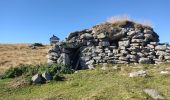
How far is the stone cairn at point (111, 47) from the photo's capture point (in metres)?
30.1

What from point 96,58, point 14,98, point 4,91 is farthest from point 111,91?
point 96,58

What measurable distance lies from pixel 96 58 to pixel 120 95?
33.9 ft

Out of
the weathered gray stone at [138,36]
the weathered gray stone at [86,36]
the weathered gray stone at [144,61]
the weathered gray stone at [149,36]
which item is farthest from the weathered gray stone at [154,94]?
the weathered gray stone at [86,36]

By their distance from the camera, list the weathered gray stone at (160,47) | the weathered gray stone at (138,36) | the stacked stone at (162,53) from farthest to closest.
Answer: the weathered gray stone at (138,36) < the weathered gray stone at (160,47) < the stacked stone at (162,53)

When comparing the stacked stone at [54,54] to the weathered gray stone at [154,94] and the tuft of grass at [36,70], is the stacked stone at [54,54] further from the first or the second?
the weathered gray stone at [154,94]

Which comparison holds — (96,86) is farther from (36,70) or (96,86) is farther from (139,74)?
(36,70)

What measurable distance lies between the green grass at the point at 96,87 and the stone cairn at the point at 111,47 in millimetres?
2533

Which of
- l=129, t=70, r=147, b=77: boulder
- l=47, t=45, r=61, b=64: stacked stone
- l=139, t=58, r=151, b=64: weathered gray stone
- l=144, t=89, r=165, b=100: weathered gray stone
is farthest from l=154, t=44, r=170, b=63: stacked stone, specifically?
l=144, t=89, r=165, b=100: weathered gray stone

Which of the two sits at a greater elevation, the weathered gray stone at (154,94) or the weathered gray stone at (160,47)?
the weathered gray stone at (160,47)

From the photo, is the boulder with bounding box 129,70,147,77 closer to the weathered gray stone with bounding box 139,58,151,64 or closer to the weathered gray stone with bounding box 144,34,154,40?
the weathered gray stone with bounding box 139,58,151,64

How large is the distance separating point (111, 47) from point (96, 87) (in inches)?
360

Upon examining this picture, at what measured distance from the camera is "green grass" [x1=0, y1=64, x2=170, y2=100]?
811 inches

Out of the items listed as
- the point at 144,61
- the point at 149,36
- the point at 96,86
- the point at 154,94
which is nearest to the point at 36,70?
the point at 96,86

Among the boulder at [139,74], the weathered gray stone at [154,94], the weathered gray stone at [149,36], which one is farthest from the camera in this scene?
the weathered gray stone at [149,36]
